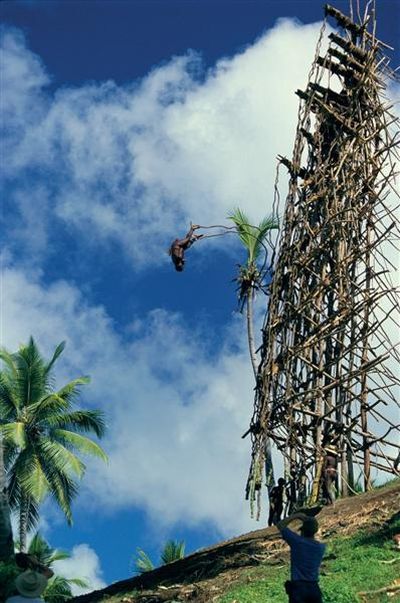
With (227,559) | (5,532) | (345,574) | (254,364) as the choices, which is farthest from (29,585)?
(254,364)

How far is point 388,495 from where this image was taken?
1536 centimetres

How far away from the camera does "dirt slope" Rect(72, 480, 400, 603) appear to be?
13320 millimetres

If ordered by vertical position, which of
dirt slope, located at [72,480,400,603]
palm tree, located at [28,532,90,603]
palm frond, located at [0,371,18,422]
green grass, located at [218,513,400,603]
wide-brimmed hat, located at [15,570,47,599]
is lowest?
wide-brimmed hat, located at [15,570,47,599]

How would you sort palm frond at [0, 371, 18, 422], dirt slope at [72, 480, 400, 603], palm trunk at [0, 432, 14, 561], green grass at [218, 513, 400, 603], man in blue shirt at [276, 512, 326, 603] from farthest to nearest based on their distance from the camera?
palm frond at [0, 371, 18, 422] → dirt slope at [72, 480, 400, 603] → palm trunk at [0, 432, 14, 561] → green grass at [218, 513, 400, 603] → man in blue shirt at [276, 512, 326, 603]

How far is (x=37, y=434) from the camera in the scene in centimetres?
2702

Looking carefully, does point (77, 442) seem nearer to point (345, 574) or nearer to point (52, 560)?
point (52, 560)

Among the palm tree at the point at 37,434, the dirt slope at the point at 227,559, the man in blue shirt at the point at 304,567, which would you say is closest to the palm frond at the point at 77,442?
the palm tree at the point at 37,434

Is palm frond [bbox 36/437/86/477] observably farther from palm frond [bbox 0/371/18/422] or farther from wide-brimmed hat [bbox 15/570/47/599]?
wide-brimmed hat [bbox 15/570/47/599]

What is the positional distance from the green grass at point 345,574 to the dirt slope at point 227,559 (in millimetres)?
478

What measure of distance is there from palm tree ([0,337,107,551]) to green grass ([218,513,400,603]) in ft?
44.2

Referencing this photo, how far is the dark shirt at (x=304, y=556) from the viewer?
7.43 metres

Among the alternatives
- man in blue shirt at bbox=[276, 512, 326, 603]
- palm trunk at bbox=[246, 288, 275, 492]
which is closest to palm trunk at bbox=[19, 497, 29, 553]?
palm trunk at bbox=[246, 288, 275, 492]

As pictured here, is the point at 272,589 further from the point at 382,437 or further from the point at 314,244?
A: the point at 314,244

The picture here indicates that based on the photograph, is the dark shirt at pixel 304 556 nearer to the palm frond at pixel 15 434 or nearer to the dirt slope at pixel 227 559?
the dirt slope at pixel 227 559
